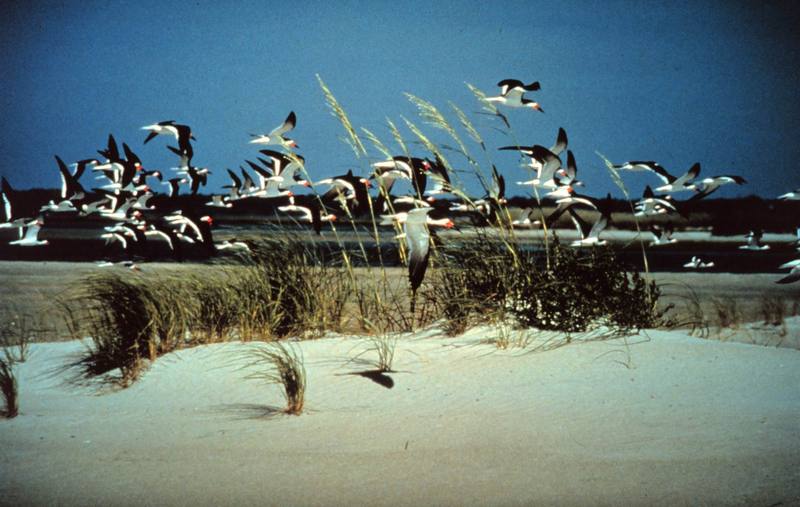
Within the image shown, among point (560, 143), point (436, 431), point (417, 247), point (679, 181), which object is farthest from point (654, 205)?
point (436, 431)

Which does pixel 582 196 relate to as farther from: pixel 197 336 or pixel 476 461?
pixel 476 461

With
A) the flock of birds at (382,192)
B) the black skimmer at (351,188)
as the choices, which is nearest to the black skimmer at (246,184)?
the flock of birds at (382,192)

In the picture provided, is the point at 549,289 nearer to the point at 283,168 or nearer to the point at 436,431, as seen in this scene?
the point at 436,431

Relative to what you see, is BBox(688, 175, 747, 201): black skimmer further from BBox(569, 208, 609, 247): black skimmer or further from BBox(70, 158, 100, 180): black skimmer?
BBox(70, 158, 100, 180): black skimmer

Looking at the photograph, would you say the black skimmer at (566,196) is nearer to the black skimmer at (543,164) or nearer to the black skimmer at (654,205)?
the black skimmer at (543,164)

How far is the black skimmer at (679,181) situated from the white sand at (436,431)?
3.87m

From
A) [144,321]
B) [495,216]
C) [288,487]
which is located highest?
[495,216]

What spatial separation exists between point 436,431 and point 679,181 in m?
5.99

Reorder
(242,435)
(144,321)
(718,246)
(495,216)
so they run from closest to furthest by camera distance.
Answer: (242,435) < (144,321) < (495,216) < (718,246)

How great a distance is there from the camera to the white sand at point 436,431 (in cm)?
304

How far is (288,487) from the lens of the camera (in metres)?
3.07

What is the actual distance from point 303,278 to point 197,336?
84 centimetres

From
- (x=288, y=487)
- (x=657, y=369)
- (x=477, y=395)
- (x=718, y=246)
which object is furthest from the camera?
(x=718, y=246)

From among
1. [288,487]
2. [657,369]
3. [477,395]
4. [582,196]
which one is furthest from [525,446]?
[582,196]
